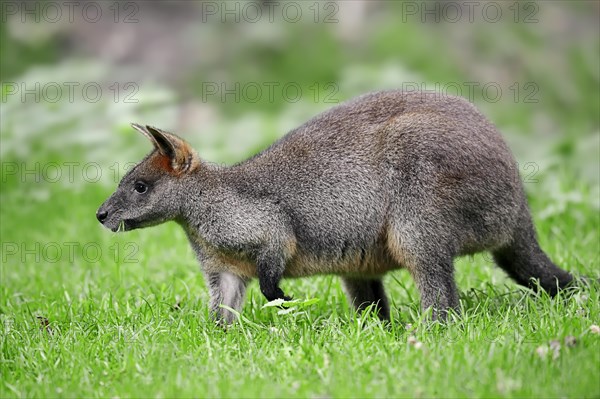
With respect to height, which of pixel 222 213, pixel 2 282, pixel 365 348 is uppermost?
pixel 222 213

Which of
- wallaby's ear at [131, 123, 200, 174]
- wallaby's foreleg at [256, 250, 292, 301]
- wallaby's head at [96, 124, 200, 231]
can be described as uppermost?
wallaby's ear at [131, 123, 200, 174]

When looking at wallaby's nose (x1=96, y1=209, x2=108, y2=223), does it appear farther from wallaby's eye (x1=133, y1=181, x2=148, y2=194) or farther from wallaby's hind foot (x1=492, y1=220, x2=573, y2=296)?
wallaby's hind foot (x1=492, y1=220, x2=573, y2=296)

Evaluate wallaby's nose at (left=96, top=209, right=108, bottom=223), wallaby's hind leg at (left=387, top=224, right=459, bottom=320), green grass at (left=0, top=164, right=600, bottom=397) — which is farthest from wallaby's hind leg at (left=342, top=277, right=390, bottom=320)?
wallaby's nose at (left=96, top=209, right=108, bottom=223)

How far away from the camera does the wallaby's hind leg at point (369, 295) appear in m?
A: 6.58

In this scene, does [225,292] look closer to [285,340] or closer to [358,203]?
[285,340]

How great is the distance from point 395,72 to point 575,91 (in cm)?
355

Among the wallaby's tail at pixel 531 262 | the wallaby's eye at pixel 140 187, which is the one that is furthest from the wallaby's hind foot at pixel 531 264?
the wallaby's eye at pixel 140 187

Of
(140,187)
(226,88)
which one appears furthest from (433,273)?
(226,88)

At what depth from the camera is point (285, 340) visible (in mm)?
5461

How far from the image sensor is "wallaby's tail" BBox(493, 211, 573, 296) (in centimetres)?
636

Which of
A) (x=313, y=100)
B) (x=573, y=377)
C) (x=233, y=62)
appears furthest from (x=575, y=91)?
(x=573, y=377)

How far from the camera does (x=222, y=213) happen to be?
6.25m

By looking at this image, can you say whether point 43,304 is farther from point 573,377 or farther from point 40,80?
point 40,80

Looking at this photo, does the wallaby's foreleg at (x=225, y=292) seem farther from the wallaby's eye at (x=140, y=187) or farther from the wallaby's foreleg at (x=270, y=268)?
the wallaby's eye at (x=140, y=187)
